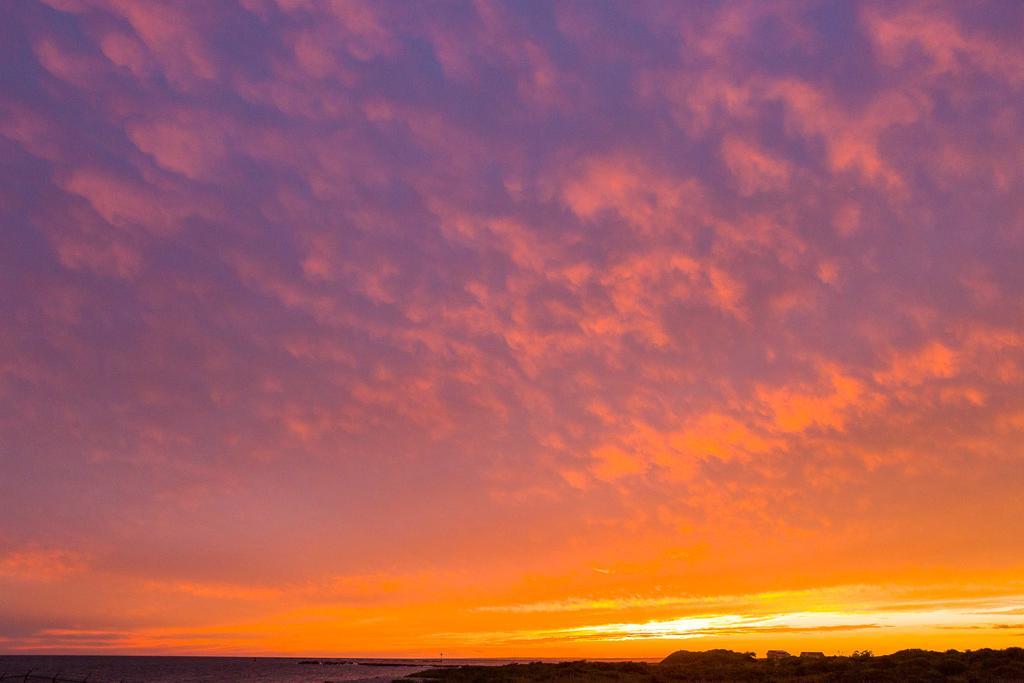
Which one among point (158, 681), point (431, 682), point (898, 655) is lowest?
point (158, 681)

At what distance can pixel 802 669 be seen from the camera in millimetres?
62781

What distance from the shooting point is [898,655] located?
62.9m

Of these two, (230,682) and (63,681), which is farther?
(230,682)

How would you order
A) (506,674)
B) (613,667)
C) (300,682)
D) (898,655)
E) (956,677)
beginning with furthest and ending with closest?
(300,682)
(613,667)
(506,674)
(898,655)
(956,677)

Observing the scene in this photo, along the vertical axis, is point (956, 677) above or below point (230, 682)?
above

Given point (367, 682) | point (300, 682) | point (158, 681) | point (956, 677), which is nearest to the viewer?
point (956, 677)

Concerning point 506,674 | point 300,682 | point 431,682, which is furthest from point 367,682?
point 300,682

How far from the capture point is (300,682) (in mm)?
137625

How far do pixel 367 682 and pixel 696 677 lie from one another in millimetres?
55262

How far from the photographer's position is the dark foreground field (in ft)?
175

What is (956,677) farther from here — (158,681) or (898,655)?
(158,681)

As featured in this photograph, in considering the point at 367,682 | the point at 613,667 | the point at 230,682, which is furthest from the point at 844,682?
the point at 230,682

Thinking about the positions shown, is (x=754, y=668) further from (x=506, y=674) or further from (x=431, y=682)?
(x=431, y=682)

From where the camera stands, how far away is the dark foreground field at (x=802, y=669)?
2099 inches
